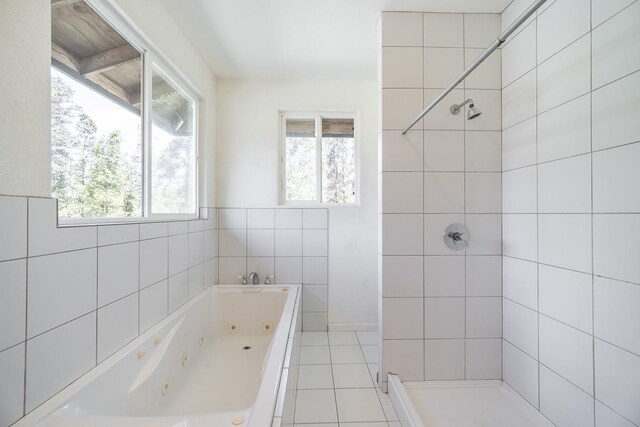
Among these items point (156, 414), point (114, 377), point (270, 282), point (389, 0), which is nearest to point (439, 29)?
point (389, 0)

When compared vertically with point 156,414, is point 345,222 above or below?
above

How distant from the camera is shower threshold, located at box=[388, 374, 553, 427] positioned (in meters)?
1.23

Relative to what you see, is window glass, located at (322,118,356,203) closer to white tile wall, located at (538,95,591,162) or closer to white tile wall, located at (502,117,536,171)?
white tile wall, located at (502,117,536,171)

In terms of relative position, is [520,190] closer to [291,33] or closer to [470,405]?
[470,405]

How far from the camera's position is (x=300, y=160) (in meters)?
2.45

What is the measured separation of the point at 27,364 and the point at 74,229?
43 cm

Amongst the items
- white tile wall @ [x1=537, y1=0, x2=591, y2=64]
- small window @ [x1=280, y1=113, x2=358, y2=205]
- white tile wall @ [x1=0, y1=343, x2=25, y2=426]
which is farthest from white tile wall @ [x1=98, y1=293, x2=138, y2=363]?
white tile wall @ [x1=537, y1=0, x2=591, y2=64]

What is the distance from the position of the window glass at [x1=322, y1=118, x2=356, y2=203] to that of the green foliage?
154 centimetres

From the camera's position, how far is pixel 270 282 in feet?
7.64

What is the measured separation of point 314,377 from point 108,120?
1.89m

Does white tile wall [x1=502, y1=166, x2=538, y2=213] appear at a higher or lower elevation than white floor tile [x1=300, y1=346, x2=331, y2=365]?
higher

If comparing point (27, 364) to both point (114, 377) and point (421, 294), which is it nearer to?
point (114, 377)

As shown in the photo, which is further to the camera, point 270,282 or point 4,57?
point 270,282

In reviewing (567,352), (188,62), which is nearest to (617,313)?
(567,352)
